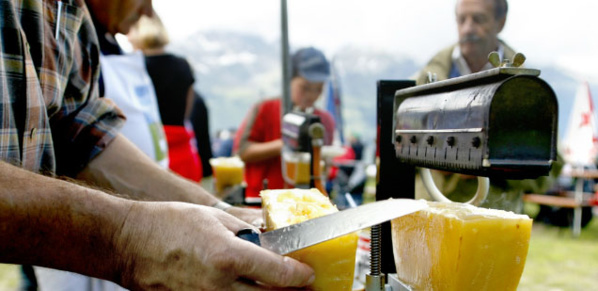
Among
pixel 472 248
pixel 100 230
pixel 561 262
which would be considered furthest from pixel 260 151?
pixel 561 262

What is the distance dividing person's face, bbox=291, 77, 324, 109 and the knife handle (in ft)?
9.43

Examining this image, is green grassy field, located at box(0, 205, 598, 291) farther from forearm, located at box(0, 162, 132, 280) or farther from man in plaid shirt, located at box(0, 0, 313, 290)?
forearm, located at box(0, 162, 132, 280)

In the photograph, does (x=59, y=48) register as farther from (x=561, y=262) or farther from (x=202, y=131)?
(x=561, y=262)

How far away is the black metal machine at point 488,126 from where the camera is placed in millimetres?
695

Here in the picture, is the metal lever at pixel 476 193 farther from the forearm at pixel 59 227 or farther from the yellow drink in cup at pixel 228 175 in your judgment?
the yellow drink in cup at pixel 228 175

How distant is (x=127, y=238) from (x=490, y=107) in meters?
0.67

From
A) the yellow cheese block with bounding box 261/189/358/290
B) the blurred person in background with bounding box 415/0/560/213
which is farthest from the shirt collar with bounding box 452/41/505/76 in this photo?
the yellow cheese block with bounding box 261/189/358/290

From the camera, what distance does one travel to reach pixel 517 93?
70 cm

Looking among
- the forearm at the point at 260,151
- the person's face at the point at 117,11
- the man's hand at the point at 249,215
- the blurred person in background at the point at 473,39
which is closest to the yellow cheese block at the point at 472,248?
the man's hand at the point at 249,215

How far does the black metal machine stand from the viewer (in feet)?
2.28

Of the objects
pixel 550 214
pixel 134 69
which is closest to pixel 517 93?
pixel 134 69

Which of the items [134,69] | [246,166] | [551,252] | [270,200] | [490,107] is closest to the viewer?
[490,107]

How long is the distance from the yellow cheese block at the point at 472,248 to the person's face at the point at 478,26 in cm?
175

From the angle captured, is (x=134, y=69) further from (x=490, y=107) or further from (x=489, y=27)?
(x=490, y=107)
